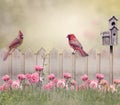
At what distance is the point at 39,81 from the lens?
25.3ft

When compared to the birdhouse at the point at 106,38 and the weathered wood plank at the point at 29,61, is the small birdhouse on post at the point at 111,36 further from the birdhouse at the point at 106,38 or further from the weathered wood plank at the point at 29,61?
the weathered wood plank at the point at 29,61

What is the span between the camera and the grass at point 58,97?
667 centimetres

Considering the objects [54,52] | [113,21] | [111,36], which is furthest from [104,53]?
[54,52]

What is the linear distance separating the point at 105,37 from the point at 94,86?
2.00 meters

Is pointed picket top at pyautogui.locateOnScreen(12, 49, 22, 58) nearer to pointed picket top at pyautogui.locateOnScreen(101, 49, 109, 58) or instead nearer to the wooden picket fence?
the wooden picket fence

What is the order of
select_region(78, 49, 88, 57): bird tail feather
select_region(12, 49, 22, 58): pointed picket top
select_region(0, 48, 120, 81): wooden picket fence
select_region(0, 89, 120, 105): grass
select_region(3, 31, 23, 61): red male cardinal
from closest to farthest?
select_region(0, 89, 120, 105): grass, select_region(3, 31, 23, 61): red male cardinal, select_region(78, 49, 88, 57): bird tail feather, select_region(0, 48, 120, 81): wooden picket fence, select_region(12, 49, 22, 58): pointed picket top

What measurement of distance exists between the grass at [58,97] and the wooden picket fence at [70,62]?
2387 millimetres

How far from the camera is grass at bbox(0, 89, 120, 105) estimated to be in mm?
6672

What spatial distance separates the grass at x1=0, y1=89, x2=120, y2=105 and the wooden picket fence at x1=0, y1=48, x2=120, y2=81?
7.83ft

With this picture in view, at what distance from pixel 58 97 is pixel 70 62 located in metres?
2.88

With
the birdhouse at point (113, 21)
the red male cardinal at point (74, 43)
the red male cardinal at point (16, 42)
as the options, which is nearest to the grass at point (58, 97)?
the red male cardinal at point (74, 43)

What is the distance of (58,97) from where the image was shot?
6.86 meters

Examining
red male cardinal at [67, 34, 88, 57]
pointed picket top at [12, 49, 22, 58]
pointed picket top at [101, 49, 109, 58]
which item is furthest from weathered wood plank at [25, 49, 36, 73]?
pointed picket top at [101, 49, 109, 58]

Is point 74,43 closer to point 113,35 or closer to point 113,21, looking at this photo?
point 113,35
